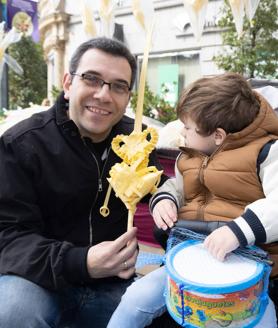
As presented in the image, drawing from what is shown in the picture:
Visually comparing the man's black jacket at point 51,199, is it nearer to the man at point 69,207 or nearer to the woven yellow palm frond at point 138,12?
the man at point 69,207

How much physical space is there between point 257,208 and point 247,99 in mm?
478

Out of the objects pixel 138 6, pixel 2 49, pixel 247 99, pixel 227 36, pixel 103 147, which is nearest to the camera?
pixel 247 99

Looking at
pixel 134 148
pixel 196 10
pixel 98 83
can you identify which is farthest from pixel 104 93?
pixel 196 10

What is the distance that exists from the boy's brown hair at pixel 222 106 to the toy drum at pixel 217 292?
1.75ft

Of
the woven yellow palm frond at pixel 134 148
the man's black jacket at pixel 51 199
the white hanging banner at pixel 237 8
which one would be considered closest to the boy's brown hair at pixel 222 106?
the woven yellow palm frond at pixel 134 148

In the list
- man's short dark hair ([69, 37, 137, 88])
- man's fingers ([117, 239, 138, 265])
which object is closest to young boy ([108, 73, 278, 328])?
man's fingers ([117, 239, 138, 265])

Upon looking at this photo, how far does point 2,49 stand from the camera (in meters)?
3.37

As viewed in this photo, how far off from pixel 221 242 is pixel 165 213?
0.29m

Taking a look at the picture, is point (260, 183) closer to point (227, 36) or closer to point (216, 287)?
point (216, 287)

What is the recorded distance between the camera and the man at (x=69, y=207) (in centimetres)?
147

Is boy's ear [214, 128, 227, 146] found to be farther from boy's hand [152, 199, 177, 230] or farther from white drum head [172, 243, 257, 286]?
white drum head [172, 243, 257, 286]

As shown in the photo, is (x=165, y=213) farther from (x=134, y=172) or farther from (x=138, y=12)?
(x=138, y=12)

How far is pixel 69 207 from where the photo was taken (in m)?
1.69

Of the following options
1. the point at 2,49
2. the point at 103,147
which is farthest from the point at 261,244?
the point at 2,49
